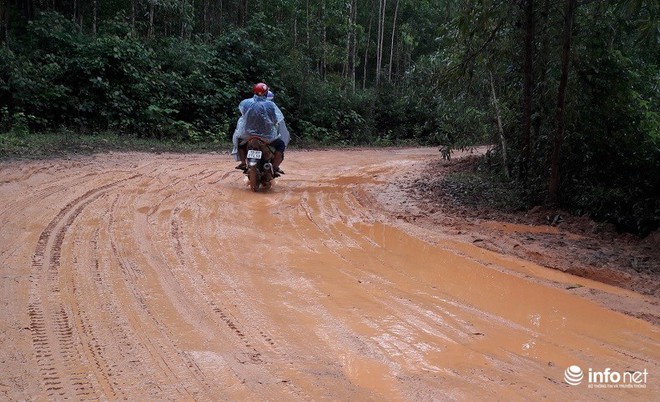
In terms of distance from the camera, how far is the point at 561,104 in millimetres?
7184

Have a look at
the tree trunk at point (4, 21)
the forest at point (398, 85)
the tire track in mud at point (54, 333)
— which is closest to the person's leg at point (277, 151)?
the forest at point (398, 85)

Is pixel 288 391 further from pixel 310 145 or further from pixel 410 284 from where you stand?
pixel 310 145

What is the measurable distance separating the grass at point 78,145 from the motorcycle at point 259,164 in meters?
4.69

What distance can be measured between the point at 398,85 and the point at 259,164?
2026 cm

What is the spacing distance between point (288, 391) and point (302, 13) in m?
24.9

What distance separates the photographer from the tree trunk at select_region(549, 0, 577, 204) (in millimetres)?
6945

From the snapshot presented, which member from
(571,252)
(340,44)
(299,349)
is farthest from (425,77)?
(340,44)

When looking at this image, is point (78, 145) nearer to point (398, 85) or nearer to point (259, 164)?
point (259, 164)

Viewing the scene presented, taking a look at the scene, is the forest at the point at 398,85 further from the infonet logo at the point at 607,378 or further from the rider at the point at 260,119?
the infonet logo at the point at 607,378

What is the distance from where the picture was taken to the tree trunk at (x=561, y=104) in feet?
22.8

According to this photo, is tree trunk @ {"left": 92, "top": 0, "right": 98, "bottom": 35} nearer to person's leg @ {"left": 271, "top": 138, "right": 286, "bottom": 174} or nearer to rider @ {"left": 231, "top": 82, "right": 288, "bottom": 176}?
rider @ {"left": 231, "top": 82, "right": 288, "bottom": 176}

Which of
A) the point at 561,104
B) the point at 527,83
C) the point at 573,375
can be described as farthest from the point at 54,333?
the point at 527,83

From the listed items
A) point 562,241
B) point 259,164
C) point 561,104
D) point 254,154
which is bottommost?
point 562,241

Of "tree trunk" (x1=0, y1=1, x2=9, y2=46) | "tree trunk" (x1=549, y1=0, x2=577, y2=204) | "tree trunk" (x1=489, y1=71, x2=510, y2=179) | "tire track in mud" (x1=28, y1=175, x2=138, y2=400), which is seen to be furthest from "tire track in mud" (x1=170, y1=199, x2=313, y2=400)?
"tree trunk" (x1=0, y1=1, x2=9, y2=46)
